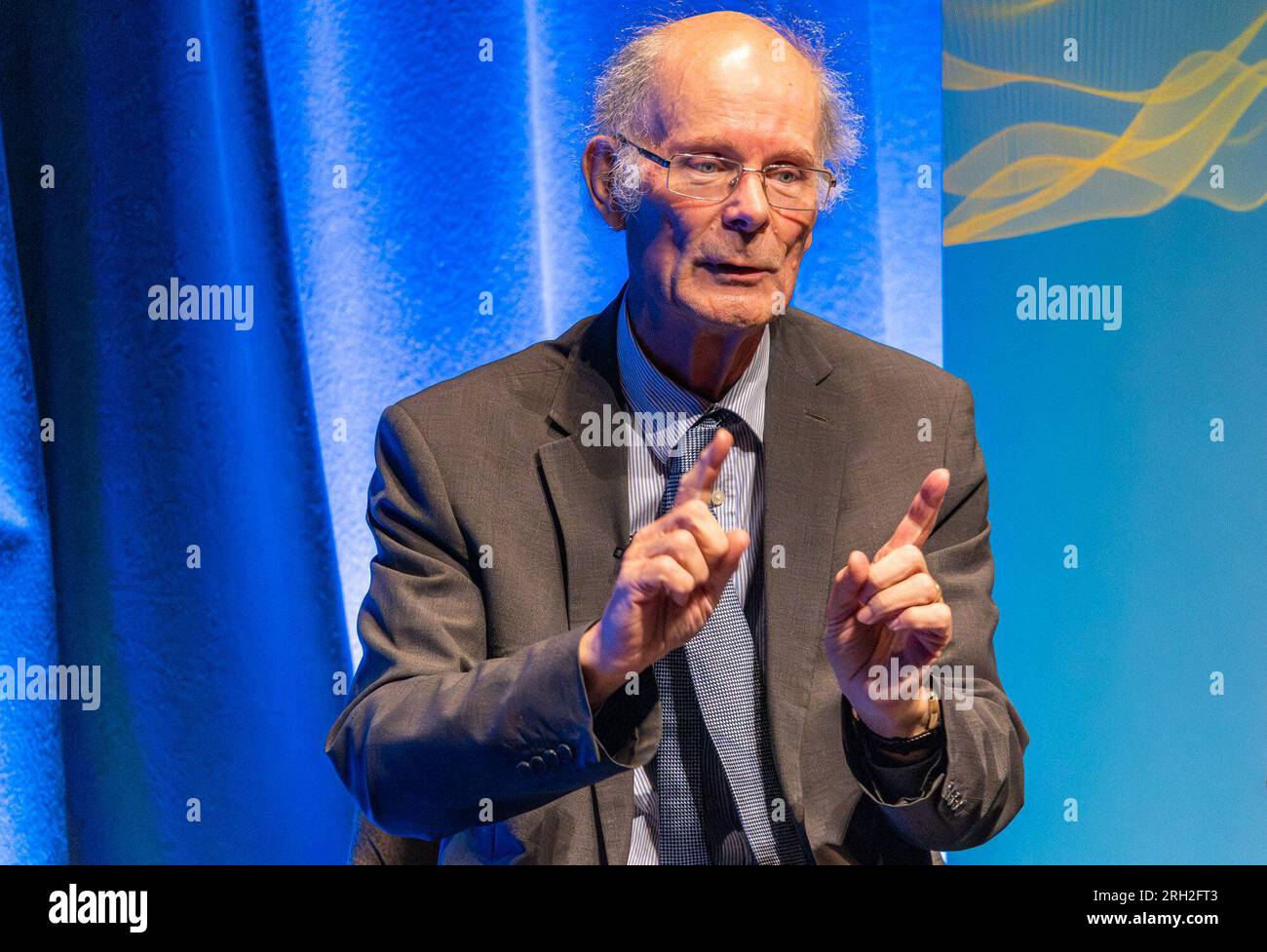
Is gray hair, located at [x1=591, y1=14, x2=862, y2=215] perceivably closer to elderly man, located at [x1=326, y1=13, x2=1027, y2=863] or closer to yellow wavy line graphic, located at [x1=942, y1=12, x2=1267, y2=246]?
elderly man, located at [x1=326, y1=13, x2=1027, y2=863]

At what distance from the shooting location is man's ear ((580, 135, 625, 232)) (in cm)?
204

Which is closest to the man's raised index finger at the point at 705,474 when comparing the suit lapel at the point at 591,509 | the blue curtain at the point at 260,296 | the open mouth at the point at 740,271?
the suit lapel at the point at 591,509

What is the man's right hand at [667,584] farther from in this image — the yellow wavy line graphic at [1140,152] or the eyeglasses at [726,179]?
the yellow wavy line graphic at [1140,152]

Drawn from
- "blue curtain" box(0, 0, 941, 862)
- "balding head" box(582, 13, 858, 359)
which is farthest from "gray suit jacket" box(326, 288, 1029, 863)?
"blue curtain" box(0, 0, 941, 862)

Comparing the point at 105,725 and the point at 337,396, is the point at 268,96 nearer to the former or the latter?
→ the point at 337,396

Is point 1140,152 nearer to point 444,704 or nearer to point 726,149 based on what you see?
point 726,149

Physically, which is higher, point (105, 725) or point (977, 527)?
point (977, 527)

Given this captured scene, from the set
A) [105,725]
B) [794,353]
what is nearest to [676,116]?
[794,353]

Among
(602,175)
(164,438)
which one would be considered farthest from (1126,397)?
(164,438)

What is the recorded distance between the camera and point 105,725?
7.80 feet

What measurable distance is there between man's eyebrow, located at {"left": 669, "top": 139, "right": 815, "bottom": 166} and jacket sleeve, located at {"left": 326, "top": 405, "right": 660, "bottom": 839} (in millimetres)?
554

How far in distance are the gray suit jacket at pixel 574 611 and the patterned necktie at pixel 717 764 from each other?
0.14 feet

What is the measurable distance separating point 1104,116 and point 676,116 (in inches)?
36.5

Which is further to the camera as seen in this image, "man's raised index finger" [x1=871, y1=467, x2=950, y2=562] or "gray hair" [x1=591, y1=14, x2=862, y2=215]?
"gray hair" [x1=591, y1=14, x2=862, y2=215]
